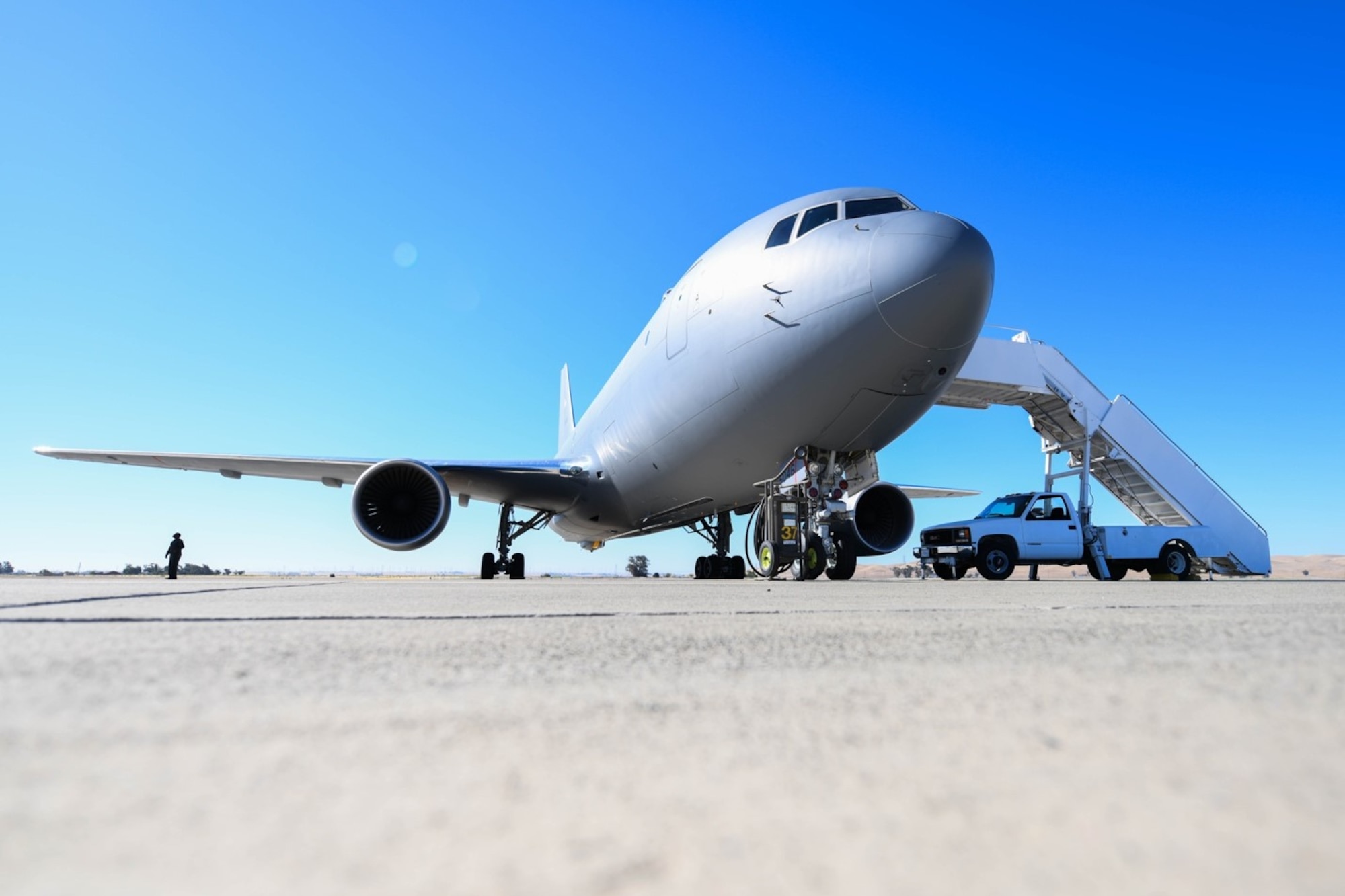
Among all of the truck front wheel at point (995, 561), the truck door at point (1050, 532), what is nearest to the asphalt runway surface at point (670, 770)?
the truck front wheel at point (995, 561)

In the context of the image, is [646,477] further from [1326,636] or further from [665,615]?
[1326,636]

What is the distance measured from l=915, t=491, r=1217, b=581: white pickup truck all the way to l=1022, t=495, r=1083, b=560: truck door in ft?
0.04

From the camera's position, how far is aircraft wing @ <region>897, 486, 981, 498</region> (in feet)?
69.2

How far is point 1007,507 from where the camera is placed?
12.5 metres

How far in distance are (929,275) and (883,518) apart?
166 inches

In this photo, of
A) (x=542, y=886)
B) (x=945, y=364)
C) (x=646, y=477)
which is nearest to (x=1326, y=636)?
(x=542, y=886)

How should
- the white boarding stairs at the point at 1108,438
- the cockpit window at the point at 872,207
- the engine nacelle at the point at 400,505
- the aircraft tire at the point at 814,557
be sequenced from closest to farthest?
the cockpit window at the point at 872,207, the aircraft tire at the point at 814,557, the engine nacelle at the point at 400,505, the white boarding stairs at the point at 1108,438

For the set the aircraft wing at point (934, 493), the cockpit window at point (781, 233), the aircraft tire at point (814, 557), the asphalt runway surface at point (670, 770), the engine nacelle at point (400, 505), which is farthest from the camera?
the aircraft wing at point (934, 493)

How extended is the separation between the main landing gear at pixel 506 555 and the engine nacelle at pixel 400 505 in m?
3.51

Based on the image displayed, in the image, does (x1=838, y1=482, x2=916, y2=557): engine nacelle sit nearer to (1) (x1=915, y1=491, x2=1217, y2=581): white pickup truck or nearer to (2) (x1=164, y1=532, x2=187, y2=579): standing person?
(1) (x1=915, y1=491, x2=1217, y2=581): white pickup truck

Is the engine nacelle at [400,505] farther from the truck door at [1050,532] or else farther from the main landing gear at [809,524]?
the truck door at [1050,532]

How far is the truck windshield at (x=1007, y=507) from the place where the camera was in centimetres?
1232

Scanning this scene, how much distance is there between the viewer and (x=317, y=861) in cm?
52

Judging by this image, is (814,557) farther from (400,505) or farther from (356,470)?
(356,470)
